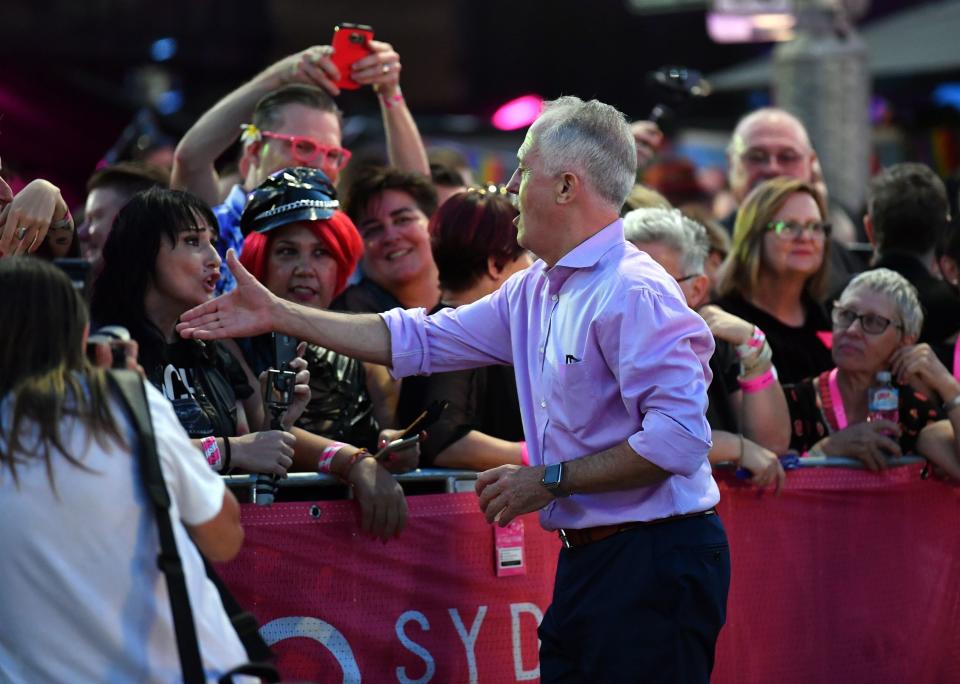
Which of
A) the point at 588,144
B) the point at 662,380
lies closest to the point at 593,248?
the point at 588,144

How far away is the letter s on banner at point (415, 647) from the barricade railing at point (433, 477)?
1.49ft

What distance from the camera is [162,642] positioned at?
3408 millimetres

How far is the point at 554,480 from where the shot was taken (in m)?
4.18

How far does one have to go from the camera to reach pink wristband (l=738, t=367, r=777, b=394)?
5566 millimetres

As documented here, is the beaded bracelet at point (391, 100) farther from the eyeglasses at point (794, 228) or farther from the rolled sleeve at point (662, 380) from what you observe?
the rolled sleeve at point (662, 380)

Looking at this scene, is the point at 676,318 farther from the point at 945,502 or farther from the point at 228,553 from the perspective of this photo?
the point at 945,502

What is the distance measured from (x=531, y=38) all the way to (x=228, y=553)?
1924cm

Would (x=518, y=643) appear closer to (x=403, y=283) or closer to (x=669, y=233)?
(x=669, y=233)

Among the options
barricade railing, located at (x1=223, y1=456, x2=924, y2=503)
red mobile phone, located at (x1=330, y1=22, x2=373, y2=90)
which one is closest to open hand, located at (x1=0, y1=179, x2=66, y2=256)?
barricade railing, located at (x1=223, y1=456, x2=924, y2=503)

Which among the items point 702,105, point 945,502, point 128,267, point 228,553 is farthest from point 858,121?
point 228,553

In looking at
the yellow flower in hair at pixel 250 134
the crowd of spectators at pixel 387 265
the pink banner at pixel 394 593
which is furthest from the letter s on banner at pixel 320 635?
the yellow flower in hair at pixel 250 134

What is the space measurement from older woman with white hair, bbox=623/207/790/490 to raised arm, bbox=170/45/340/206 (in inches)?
59.8

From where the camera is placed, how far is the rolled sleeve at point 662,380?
4055mm

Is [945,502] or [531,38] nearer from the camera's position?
[945,502]
